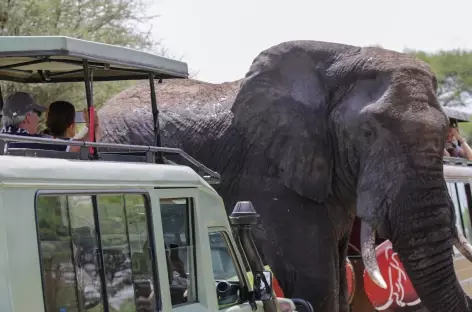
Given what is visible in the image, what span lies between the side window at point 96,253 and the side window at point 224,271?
2.61 feet

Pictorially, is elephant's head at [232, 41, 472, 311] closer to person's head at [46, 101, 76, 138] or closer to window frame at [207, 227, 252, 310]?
window frame at [207, 227, 252, 310]

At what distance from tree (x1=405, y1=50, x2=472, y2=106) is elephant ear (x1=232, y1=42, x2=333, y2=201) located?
44196mm

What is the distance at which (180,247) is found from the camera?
Result: 5527 millimetres

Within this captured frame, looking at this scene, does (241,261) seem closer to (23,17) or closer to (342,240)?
(342,240)

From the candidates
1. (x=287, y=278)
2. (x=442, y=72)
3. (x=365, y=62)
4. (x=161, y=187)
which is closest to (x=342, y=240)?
(x=287, y=278)

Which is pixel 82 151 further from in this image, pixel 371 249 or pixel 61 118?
pixel 371 249

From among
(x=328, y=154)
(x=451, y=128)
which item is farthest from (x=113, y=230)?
(x=451, y=128)

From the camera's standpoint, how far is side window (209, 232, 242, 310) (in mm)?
5914

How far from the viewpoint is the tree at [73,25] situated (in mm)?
18875

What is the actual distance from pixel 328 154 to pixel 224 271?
4.35 metres


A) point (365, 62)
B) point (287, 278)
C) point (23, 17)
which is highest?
point (23, 17)

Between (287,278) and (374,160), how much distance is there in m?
1.40

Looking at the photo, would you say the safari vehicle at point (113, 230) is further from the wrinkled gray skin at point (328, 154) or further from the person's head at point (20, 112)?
the wrinkled gray skin at point (328, 154)

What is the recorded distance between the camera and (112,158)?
5.70 metres
